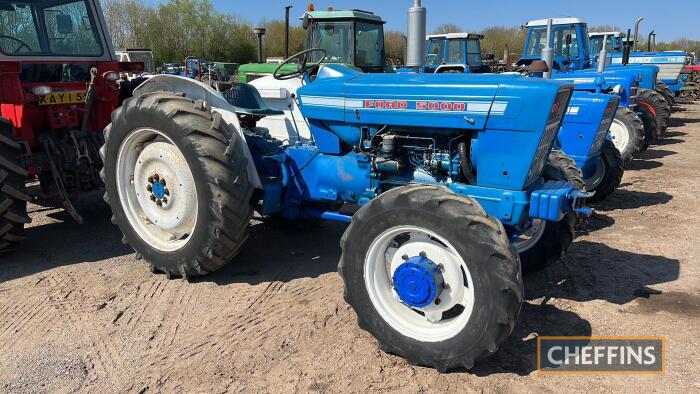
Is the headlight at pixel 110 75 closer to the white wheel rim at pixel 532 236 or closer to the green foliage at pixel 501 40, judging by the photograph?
the white wheel rim at pixel 532 236

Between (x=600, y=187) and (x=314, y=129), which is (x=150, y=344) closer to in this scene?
(x=314, y=129)

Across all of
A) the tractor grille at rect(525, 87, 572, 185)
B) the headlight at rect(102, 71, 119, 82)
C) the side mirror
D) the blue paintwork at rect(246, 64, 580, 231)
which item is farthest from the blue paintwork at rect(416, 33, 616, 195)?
the side mirror

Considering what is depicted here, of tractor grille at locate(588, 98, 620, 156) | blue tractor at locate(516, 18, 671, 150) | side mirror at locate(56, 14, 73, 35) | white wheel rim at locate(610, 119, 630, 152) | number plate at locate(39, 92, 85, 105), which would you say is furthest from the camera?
blue tractor at locate(516, 18, 671, 150)

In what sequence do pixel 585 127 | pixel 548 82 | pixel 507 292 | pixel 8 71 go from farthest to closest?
1. pixel 585 127
2. pixel 8 71
3. pixel 548 82
4. pixel 507 292

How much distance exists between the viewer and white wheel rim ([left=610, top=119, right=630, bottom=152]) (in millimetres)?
7938

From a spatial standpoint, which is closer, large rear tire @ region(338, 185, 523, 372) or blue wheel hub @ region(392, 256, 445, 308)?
large rear tire @ region(338, 185, 523, 372)

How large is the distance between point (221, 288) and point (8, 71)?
2.89 metres

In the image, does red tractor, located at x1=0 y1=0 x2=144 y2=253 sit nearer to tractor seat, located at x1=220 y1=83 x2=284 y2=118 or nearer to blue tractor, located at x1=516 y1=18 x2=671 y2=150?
tractor seat, located at x1=220 y1=83 x2=284 y2=118

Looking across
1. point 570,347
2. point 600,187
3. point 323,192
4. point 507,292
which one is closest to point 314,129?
point 323,192

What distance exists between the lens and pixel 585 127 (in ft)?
18.8

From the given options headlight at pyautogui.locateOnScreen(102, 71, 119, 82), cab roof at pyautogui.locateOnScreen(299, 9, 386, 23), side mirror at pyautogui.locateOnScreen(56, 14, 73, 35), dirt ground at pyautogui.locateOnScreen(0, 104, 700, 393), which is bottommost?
dirt ground at pyautogui.locateOnScreen(0, 104, 700, 393)

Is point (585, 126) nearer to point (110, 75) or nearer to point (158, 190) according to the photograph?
point (158, 190)

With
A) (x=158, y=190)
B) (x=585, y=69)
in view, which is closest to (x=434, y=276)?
(x=158, y=190)

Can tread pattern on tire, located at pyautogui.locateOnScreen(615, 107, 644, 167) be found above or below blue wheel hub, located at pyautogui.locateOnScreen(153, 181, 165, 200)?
below
